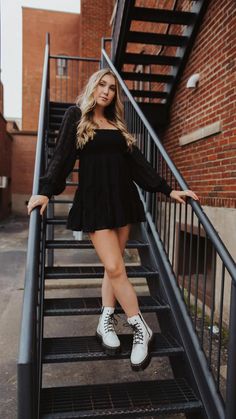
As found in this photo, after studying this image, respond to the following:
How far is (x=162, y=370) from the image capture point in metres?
3.13

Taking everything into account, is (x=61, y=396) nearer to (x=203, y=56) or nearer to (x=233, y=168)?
(x=233, y=168)

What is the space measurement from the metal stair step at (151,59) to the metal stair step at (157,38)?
0.19 metres

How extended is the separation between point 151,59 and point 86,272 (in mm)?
3609

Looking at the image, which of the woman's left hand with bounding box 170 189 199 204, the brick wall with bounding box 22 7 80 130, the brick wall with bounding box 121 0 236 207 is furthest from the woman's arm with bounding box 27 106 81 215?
the brick wall with bounding box 22 7 80 130

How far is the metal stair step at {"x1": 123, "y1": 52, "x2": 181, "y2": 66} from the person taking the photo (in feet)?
17.6

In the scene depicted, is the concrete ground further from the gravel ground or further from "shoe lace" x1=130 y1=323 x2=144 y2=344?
"shoe lace" x1=130 y1=323 x2=144 y2=344

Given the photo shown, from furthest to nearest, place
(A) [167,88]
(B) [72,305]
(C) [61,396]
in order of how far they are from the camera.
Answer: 1. (A) [167,88]
2. (B) [72,305]
3. (C) [61,396]

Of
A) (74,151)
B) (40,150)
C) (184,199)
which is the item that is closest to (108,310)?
(184,199)

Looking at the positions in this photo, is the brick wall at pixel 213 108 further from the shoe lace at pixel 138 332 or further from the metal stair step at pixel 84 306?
the shoe lace at pixel 138 332

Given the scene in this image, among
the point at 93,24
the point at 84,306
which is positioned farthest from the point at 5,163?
the point at 84,306

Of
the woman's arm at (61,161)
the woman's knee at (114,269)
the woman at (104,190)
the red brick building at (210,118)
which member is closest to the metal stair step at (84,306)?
the woman at (104,190)

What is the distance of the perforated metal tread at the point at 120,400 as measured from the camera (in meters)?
2.00

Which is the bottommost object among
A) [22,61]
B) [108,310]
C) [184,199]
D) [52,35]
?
[108,310]

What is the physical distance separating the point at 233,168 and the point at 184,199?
152cm
